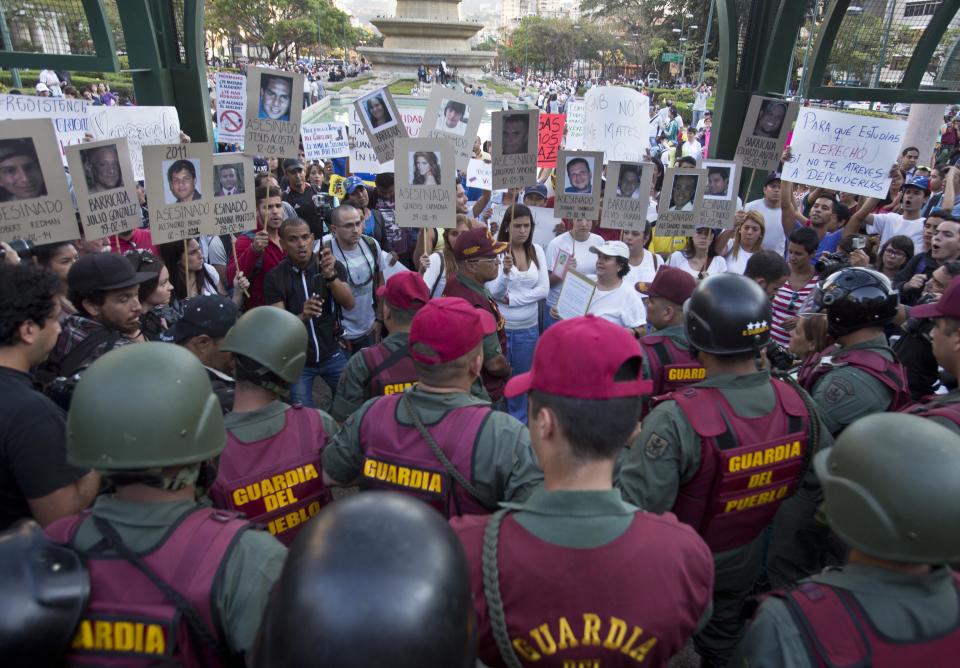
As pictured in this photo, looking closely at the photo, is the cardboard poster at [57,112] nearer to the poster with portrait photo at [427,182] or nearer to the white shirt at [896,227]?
the poster with portrait photo at [427,182]

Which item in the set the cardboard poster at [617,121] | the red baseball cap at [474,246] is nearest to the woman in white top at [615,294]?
the red baseball cap at [474,246]

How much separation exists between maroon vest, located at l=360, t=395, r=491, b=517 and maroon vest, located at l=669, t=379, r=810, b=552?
2.84 feet

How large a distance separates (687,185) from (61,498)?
17.7 feet

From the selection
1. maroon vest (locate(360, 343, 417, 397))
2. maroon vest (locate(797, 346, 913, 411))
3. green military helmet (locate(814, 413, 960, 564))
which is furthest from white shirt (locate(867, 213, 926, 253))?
green military helmet (locate(814, 413, 960, 564))

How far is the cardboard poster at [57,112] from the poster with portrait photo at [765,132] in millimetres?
6533

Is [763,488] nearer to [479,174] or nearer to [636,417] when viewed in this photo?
[636,417]

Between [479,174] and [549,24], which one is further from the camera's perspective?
[549,24]

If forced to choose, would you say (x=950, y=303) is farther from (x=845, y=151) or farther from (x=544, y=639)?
(x=845, y=151)

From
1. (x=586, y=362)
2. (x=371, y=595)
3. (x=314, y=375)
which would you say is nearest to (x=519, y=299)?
(x=314, y=375)

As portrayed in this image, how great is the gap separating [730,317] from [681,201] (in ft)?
11.9

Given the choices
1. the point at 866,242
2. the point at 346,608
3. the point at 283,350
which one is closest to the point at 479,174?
the point at 866,242

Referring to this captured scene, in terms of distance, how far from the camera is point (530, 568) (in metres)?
1.69

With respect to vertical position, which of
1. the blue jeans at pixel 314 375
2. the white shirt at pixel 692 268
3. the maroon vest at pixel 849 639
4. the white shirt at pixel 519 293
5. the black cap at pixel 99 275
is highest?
the black cap at pixel 99 275

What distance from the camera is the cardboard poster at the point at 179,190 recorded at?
4770 mm
